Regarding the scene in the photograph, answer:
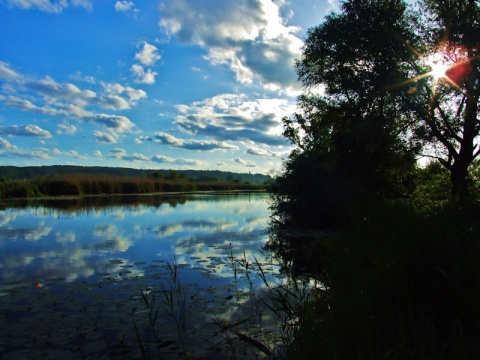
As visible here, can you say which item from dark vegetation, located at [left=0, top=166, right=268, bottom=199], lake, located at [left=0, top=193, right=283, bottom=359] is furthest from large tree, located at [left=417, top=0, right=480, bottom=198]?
dark vegetation, located at [left=0, top=166, right=268, bottom=199]

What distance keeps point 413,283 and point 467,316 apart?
22.4 inches

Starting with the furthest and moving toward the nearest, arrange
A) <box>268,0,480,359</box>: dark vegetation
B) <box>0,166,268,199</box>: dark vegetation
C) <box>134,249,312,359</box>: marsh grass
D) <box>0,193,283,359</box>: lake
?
<box>0,166,268,199</box>: dark vegetation, <box>268,0,480,359</box>: dark vegetation, <box>0,193,283,359</box>: lake, <box>134,249,312,359</box>: marsh grass

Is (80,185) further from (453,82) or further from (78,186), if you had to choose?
(453,82)

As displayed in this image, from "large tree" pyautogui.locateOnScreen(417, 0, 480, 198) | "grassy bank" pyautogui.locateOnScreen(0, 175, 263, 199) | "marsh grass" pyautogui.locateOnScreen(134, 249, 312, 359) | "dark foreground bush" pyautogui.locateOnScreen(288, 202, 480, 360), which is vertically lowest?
"marsh grass" pyautogui.locateOnScreen(134, 249, 312, 359)

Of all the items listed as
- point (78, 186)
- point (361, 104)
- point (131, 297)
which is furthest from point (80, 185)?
point (131, 297)

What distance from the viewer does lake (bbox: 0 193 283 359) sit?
5.27 meters

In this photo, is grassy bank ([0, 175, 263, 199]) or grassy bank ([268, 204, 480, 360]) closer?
grassy bank ([268, 204, 480, 360])

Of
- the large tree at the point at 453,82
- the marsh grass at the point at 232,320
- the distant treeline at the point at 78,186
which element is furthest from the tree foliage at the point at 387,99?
the distant treeline at the point at 78,186

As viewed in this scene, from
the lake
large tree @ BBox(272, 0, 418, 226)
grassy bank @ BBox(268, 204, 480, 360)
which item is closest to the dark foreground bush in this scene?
grassy bank @ BBox(268, 204, 480, 360)

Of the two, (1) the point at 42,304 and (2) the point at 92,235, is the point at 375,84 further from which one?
(1) the point at 42,304

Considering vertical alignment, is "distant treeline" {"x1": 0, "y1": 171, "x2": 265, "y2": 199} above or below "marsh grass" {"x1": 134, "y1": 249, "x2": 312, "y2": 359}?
above

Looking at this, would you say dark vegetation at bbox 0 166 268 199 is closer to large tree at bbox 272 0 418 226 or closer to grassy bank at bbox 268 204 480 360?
large tree at bbox 272 0 418 226

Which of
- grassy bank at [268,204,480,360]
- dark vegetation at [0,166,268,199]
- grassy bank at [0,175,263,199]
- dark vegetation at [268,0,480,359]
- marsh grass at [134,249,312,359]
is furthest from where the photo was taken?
dark vegetation at [0,166,268,199]

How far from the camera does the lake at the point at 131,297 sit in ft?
17.3
